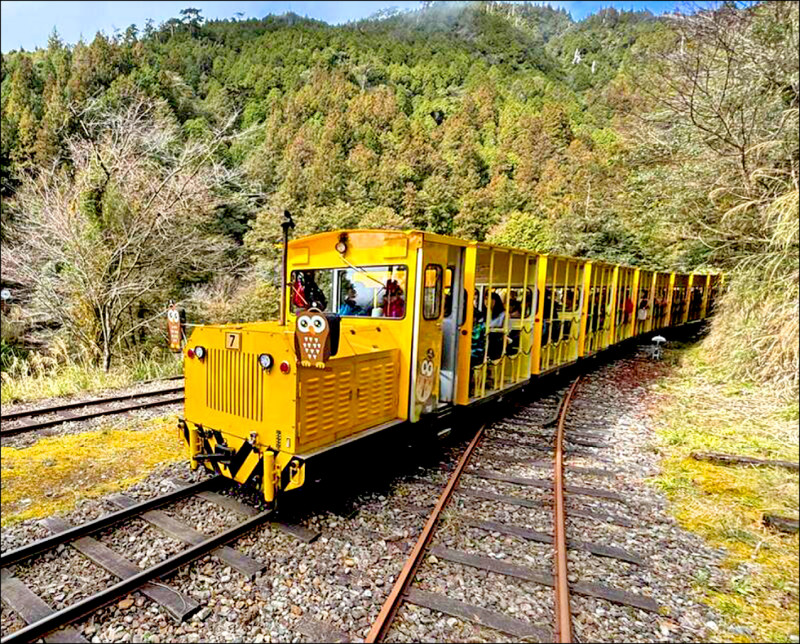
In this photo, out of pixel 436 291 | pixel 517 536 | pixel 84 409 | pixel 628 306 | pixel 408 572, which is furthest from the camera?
pixel 628 306

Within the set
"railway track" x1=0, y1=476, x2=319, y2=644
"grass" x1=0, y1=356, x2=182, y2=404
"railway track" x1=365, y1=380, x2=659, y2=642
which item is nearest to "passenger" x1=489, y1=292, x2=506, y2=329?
"railway track" x1=365, y1=380, x2=659, y2=642

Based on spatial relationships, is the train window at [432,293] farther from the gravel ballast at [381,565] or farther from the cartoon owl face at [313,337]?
the cartoon owl face at [313,337]

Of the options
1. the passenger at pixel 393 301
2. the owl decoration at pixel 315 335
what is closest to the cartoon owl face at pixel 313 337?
the owl decoration at pixel 315 335

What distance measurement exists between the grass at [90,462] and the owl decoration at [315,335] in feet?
7.65

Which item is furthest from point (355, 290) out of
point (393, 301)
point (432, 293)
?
point (432, 293)

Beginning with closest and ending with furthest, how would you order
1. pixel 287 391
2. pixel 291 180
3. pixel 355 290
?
pixel 287 391, pixel 355 290, pixel 291 180

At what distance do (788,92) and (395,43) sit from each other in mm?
93295

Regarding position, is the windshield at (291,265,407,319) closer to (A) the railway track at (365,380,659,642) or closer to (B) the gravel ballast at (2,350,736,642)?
(B) the gravel ballast at (2,350,736,642)

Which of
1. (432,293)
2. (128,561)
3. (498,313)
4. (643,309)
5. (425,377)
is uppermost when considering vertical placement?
(432,293)

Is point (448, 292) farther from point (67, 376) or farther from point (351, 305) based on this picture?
point (67, 376)

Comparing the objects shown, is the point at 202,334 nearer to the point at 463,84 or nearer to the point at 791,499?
the point at 791,499

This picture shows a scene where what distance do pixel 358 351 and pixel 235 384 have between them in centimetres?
126

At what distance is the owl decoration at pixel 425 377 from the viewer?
5648mm

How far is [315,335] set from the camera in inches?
149
